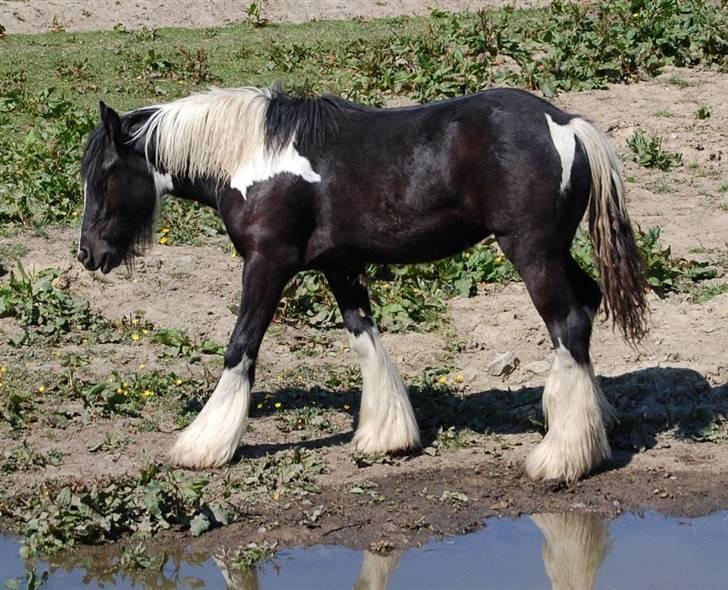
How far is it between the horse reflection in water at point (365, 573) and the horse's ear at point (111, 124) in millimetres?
2496

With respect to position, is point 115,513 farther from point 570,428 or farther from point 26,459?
point 570,428

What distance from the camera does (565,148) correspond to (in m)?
7.40

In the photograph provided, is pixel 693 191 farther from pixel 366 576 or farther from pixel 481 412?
pixel 366 576

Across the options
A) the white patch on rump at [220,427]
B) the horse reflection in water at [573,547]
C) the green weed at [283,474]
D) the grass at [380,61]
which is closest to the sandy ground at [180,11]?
the grass at [380,61]

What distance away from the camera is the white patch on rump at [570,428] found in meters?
7.56

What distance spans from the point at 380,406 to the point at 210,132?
5.80ft

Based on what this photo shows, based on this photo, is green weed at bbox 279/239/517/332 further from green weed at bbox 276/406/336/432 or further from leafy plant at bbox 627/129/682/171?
leafy plant at bbox 627/129/682/171

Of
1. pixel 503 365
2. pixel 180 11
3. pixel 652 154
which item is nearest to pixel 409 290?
pixel 503 365

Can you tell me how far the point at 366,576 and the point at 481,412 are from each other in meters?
2.08

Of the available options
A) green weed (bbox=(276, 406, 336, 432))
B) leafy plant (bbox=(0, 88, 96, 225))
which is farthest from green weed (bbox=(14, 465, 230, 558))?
leafy plant (bbox=(0, 88, 96, 225))

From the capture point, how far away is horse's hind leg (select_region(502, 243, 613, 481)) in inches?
295

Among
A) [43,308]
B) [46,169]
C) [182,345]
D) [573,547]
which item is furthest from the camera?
A: [46,169]

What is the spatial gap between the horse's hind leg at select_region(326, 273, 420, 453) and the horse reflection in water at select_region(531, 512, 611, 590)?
3.42 ft

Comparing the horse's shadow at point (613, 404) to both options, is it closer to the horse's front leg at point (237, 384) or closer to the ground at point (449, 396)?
the ground at point (449, 396)
